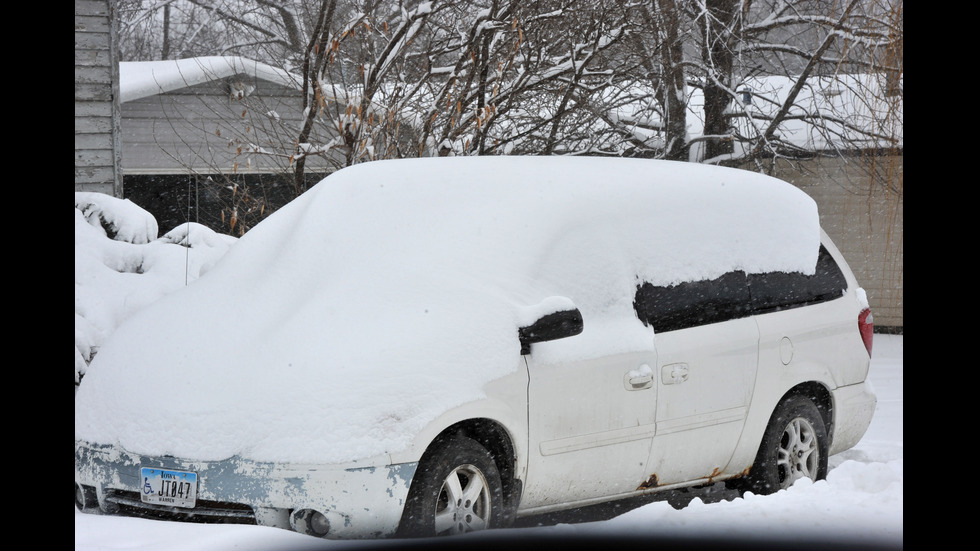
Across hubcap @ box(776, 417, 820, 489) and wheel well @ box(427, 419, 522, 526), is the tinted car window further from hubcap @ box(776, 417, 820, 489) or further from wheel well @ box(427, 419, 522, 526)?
wheel well @ box(427, 419, 522, 526)

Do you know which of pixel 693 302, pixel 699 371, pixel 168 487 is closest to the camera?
pixel 168 487

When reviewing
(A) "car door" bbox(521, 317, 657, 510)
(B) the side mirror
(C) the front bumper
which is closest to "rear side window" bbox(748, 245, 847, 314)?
(A) "car door" bbox(521, 317, 657, 510)

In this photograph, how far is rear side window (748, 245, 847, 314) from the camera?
214 inches

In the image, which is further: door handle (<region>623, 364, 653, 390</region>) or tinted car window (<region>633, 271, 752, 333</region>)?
tinted car window (<region>633, 271, 752, 333</region>)

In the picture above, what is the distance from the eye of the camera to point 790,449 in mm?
5531

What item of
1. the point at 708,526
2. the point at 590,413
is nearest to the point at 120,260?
the point at 590,413

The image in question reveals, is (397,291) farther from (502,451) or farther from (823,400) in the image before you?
(823,400)

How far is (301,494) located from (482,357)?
90 cm

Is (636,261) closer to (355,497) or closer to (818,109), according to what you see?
(355,497)

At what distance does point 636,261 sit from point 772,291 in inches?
38.1

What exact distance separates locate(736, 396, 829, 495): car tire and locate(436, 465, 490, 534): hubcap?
6.16 feet

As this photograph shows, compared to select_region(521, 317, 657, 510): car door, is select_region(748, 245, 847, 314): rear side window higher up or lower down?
higher up

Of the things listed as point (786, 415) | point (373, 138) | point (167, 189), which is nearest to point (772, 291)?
point (786, 415)

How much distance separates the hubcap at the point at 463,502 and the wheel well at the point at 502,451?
152mm
